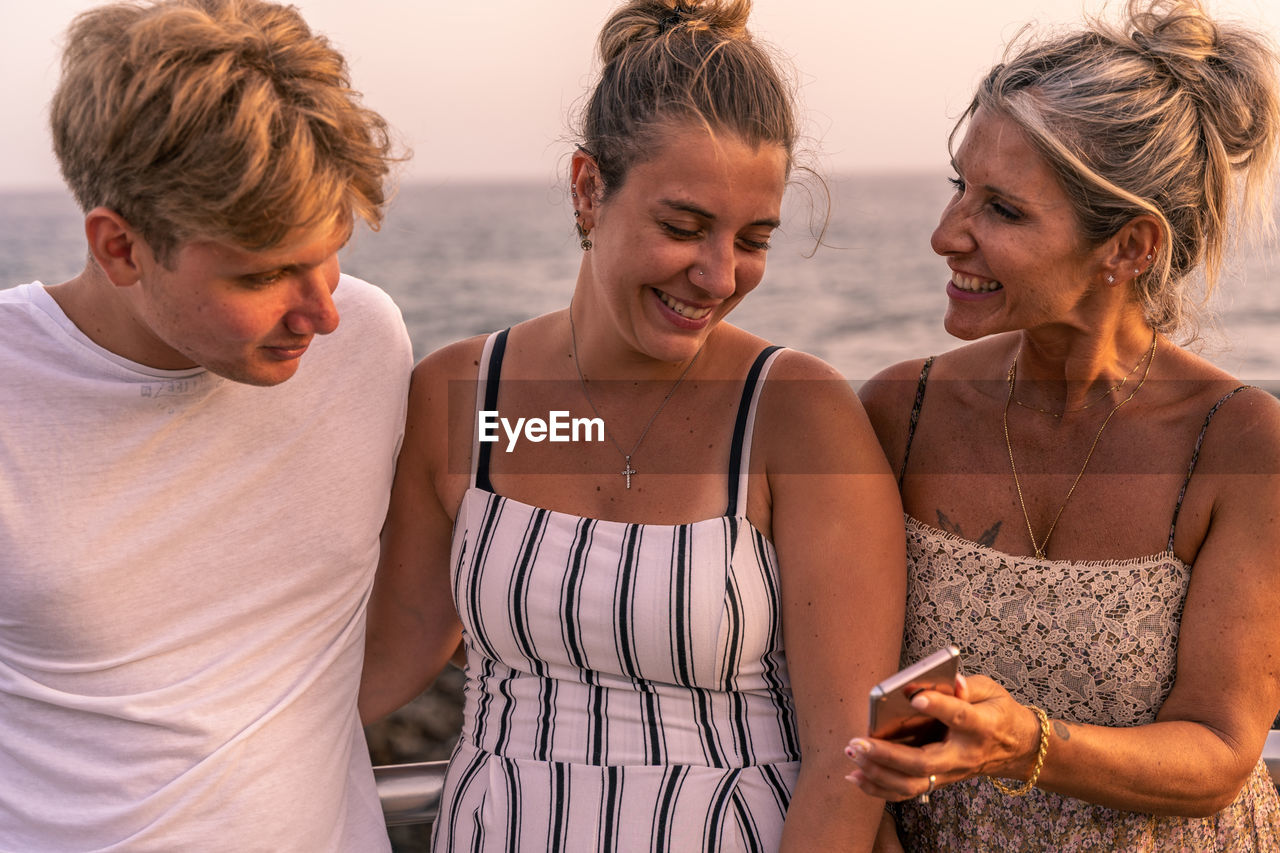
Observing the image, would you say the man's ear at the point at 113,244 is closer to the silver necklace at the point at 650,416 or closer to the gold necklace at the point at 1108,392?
the silver necklace at the point at 650,416

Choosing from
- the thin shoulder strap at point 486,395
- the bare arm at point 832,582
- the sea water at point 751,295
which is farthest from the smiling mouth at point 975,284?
the sea water at point 751,295

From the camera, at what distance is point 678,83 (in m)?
2.19

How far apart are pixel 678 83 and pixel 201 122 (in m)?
0.88

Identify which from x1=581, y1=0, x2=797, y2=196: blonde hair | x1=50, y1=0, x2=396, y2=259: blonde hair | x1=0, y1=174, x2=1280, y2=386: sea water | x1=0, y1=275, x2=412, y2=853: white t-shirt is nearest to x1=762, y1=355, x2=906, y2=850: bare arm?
x1=581, y1=0, x2=797, y2=196: blonde hair

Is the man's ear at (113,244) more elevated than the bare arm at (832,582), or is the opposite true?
the man's ear at (113,244)

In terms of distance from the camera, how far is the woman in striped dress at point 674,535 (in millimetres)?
2145

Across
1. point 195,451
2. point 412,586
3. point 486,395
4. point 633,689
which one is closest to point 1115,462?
point 633,689

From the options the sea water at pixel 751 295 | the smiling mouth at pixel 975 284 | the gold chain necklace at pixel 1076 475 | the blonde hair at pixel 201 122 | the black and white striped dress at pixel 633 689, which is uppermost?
the blonde hair at pixel 201 122

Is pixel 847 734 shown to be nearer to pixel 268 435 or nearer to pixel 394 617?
pixel 394 617

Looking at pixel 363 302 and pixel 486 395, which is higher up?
pixel 363 302

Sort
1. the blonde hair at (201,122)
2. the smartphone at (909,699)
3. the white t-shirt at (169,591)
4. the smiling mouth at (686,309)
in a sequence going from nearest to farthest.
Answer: the smartphone at (909,699) < the blonde hair at (201,122) < the white t-shirt at (169,591) < the smiling mouth at (686,309)

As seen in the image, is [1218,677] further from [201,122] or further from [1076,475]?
[201,122]

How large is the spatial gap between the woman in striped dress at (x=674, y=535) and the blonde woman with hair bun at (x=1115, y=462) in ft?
0.80

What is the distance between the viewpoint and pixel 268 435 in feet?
7.06
